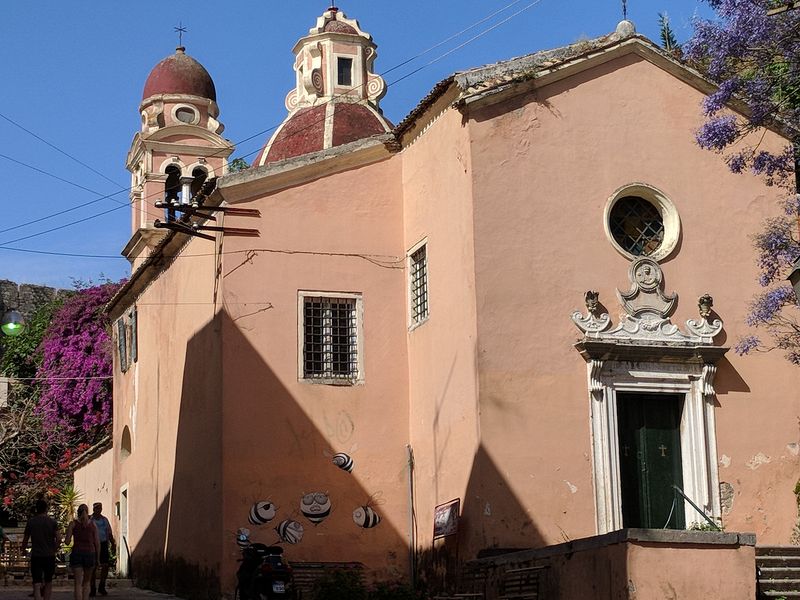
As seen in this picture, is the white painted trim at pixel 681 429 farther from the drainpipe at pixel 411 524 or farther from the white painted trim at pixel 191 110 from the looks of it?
the white painted trim at pixel 191 110

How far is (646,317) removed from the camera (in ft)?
63.5

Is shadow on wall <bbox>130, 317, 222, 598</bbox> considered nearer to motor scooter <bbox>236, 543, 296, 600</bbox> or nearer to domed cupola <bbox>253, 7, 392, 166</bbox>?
motor scooter <bbox>236, 543, 296, 600</bbox>

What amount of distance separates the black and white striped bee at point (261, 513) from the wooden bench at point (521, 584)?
4.29 metres

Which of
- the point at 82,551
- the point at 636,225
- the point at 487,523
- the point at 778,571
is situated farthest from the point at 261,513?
the point at 778,571

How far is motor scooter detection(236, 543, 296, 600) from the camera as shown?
671 inches

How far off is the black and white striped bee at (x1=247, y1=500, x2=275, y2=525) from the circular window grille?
637cm

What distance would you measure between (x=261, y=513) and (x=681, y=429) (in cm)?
614

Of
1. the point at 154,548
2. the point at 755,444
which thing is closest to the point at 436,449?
the point at 755,444

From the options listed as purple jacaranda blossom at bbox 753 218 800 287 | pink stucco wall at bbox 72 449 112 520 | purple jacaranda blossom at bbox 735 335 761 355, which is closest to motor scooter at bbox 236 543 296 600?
purple jacaranda blossom at bbox 735 335 761 355

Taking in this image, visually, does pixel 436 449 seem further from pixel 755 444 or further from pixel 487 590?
pixel 755 444

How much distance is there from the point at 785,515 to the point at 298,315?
766 centimetres

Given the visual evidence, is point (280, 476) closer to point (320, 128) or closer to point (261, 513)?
point (261, 513)

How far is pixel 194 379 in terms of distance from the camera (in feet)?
70.9

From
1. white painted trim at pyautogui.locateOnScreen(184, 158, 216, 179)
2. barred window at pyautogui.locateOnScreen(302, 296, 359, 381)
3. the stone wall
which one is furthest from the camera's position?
the stone wall
